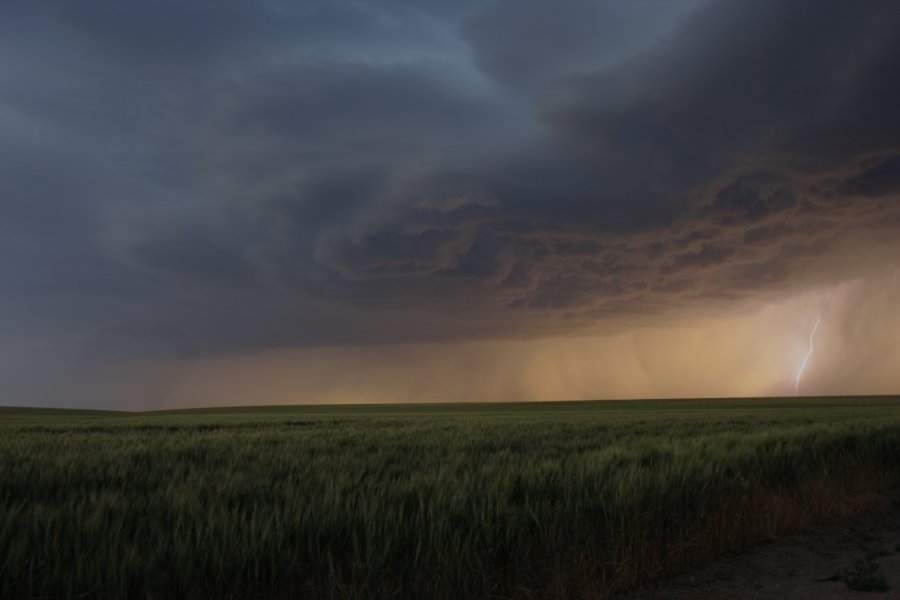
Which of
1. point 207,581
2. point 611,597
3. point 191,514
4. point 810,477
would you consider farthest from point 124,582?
point 810,477

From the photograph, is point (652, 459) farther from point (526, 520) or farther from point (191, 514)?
point (191, 514)

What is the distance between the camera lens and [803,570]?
658 centimetres

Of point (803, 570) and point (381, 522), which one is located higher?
point (381, 522)

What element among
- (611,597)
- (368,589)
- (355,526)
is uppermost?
(355,526)

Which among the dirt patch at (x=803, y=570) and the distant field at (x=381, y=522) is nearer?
the distant field at (x=381, y=522)

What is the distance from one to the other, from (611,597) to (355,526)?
243cm

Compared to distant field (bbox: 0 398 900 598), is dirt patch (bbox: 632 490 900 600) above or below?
below

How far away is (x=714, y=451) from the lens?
1041 cm

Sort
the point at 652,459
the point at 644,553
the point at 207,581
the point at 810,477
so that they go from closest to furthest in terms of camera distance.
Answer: the point at 207,581, the point at 644,553, the point at 652,459, the point at 810,477

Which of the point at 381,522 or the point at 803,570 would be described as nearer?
the point at 381,522

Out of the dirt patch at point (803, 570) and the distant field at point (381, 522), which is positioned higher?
the distant field at point (381, 522)

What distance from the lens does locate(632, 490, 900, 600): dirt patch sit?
18.6 ft

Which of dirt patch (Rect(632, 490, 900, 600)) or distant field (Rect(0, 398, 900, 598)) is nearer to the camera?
distant field (Rect(0, 398, 900, 598))

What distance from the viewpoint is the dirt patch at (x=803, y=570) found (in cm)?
568
